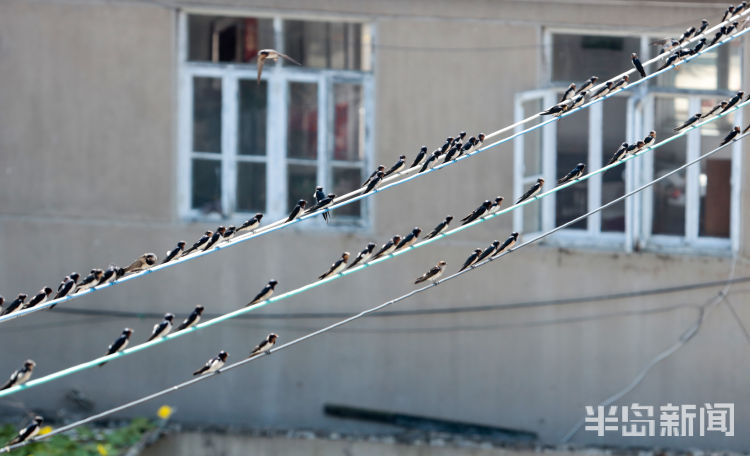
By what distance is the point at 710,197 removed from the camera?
9250 mm

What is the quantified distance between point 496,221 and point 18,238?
3750mm

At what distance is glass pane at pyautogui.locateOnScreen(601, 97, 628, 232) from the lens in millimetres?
9266

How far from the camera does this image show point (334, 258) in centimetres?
953

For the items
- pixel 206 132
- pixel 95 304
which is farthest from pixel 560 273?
pixel 95 304

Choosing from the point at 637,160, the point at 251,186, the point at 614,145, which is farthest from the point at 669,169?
the point at 251,186

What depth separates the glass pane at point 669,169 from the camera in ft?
30.0

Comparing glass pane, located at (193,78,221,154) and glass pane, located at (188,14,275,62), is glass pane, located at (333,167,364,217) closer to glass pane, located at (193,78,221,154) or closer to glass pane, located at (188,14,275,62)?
glass pane, located at (193,78,221,154)

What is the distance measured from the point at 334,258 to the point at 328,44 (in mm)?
1659

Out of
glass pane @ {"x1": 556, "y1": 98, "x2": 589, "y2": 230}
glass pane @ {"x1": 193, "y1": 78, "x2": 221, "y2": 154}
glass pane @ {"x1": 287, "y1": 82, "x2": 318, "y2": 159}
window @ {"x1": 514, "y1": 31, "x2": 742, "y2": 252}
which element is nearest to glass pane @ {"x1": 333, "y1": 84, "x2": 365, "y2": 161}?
glass pane @ {"x1": 287, "y1": 82, "x2": 318, "y2": 159}

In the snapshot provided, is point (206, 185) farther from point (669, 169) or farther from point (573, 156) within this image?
point (669, 169)

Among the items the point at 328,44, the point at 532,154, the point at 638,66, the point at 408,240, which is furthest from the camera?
the point at 328,44

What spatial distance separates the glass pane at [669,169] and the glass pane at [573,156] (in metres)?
0.53

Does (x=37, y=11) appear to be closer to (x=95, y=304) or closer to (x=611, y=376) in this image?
(x=95, y=304)

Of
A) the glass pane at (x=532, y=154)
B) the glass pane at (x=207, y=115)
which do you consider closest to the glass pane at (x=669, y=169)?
the glass pane at (x=532, y=154)
